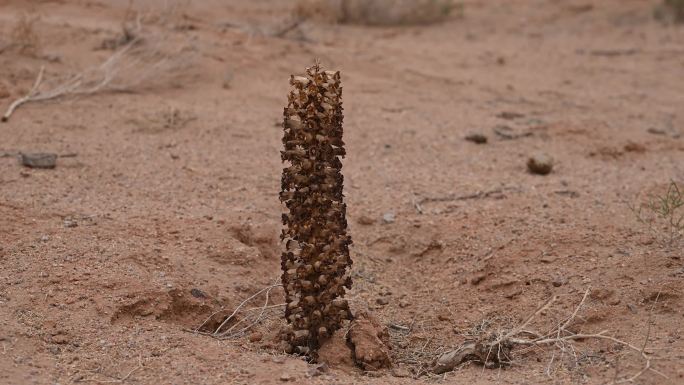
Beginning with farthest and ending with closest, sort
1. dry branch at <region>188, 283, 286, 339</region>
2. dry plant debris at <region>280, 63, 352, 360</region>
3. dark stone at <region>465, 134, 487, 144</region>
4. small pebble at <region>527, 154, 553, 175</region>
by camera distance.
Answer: dark stone at <region>465, 134, 487, 144</region>
small pebble at <region>527, 154, 553, 175</region>
dry branch at <region>188, 283, 286, 339</region>
dry plant debris at <region>280, 63, 352, 360</region>

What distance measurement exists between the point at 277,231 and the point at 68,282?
1092 mm

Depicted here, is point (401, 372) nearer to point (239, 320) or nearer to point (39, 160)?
point (239, 320)

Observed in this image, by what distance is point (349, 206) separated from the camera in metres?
4.85

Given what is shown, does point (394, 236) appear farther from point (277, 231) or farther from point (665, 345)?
point (665, 345)

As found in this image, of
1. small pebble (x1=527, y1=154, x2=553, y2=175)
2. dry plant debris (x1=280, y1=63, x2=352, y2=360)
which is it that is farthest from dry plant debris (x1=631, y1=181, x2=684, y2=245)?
dry plant debris (x1=280, y1=63, x2=352, y2=360)

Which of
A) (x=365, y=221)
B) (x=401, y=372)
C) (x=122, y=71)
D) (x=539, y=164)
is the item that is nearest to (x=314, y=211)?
(x=401, y=372)

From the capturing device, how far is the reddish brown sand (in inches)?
130

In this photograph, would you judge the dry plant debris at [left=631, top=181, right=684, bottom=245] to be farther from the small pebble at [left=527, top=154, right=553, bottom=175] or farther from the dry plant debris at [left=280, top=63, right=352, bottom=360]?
the dry plant debris at [left=280, top=63, right=352, bottom=360]

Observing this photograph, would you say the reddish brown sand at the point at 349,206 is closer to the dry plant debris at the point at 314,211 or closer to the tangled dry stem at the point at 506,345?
the tangled dry stem at the point at 506,345

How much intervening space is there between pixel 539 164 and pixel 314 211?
2422 millimetres

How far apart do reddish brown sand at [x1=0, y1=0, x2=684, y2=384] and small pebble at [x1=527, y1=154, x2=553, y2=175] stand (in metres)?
0.06

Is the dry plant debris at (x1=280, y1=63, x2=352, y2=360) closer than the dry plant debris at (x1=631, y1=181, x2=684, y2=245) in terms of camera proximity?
Yes

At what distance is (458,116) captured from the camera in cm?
668

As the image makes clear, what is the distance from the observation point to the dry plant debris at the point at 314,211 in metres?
3.17
